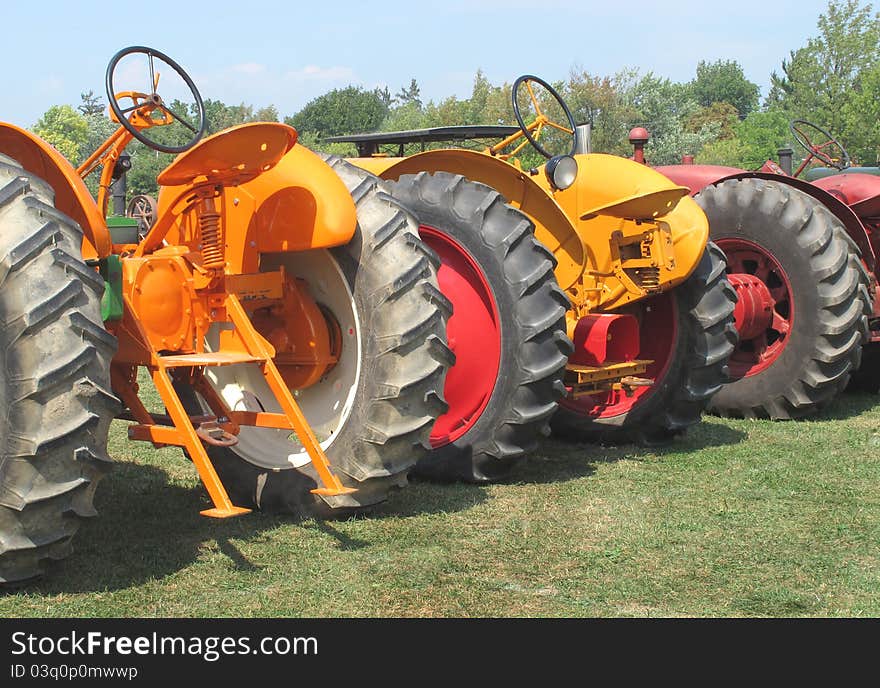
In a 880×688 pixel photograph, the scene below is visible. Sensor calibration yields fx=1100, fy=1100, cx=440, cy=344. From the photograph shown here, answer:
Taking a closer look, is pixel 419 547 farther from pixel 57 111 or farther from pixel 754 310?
pixel 57 111

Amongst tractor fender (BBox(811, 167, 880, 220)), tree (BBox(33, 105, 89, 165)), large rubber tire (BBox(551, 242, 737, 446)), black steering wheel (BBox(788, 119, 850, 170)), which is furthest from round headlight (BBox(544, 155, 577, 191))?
tree (BBox(33, 105, 89, 165))

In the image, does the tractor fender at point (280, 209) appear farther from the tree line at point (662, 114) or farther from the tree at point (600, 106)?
the tree at point (600, 106)

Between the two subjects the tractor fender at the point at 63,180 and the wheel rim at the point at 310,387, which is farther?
the wheel rim at the point at 310,387

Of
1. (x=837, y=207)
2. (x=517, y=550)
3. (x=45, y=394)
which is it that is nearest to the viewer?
(x=45, y=394)

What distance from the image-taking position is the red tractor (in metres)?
7.54

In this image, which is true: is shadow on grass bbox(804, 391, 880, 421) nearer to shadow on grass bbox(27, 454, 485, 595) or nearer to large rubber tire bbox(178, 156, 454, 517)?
shadow on grass bbox(27, 454, 485, 595)

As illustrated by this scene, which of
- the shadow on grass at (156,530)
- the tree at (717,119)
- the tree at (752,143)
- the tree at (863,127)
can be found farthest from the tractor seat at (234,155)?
the tree at (717,119)

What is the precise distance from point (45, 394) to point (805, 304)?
18.5 ft

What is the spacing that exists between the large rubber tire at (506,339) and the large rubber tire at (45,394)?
7.98 ft

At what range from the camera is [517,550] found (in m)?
4.36

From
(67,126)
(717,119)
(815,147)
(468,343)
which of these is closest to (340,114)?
(67,126)

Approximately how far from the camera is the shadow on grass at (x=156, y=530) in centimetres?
389

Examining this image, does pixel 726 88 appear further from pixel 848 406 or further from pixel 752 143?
pixel 848 406

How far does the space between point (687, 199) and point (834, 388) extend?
1.97 meters
